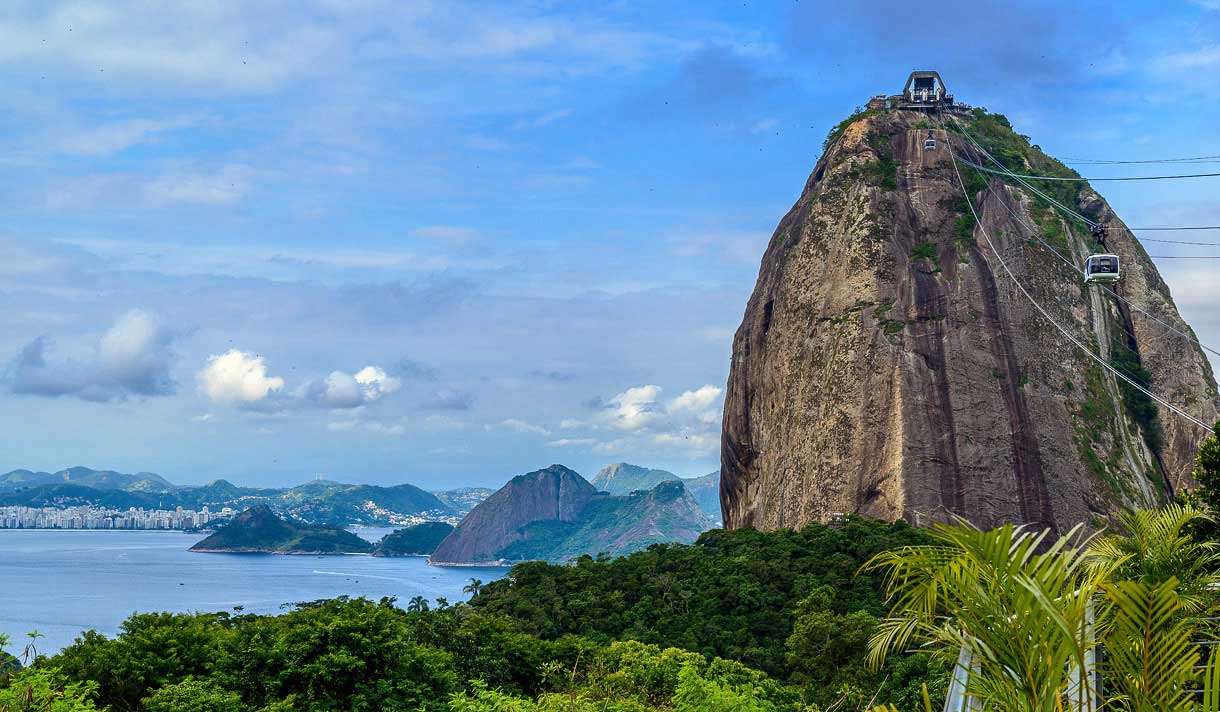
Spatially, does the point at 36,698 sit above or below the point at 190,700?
above

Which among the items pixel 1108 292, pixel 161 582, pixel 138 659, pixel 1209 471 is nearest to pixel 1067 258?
pixel 1108 292

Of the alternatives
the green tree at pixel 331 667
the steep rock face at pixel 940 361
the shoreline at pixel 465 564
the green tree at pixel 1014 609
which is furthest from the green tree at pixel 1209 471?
the shoreline at pixel 465 564

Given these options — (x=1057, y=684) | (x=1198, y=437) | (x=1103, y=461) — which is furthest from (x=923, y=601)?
(x=1198, y=437)

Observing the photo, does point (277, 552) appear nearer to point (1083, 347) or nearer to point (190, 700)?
point (1083, 347)

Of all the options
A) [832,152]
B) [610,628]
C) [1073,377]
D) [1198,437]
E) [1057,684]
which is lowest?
[610,628]

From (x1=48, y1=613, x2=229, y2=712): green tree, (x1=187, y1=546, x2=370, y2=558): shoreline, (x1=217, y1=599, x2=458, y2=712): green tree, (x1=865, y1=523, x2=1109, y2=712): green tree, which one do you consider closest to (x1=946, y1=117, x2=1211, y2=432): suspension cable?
(x1=217, y1=599, x2=458, y2=712): green tree

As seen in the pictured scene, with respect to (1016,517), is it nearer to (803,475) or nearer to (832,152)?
(803,475)
